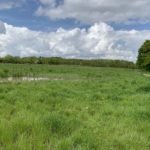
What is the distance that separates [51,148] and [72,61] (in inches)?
4760

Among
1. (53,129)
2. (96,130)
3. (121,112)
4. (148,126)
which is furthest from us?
(121,112)

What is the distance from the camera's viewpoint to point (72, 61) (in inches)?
4973

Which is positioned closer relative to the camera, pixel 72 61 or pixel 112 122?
pixel 112 122

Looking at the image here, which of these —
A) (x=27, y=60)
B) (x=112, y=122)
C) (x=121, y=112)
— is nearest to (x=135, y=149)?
(x=112, y=122)

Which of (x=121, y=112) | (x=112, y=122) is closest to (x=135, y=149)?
(x=112, y=122)

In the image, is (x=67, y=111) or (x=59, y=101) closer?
(x=67, y=111)

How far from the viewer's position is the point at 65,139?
19.8 feet

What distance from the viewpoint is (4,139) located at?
5941 millimetres

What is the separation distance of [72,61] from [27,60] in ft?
61.2

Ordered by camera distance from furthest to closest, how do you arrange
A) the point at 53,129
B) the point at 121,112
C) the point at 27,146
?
the point at 121,112
the point at 53,129
the point at 27,146

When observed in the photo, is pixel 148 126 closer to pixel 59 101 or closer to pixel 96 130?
pixel 96 130

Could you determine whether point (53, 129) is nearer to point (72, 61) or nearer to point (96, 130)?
point (96, 130)

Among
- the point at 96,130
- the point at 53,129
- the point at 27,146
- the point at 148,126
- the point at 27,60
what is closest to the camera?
the point at 27,146

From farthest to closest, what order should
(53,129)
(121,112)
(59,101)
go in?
(59,101)
(121,112)
(53,129)
